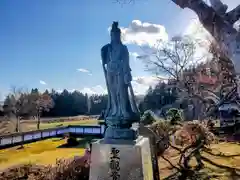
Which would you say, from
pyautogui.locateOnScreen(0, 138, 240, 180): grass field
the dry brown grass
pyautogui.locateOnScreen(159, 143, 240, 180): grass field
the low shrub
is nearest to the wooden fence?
the dry brown grass

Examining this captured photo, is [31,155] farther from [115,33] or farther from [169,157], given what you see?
[115,33]

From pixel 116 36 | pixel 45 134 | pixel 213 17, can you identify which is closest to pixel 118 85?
pixel 116 36

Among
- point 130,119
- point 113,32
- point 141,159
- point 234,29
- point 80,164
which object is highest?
point 113,32

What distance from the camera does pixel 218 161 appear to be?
31.0ft

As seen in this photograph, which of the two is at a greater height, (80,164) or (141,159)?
(141,159)

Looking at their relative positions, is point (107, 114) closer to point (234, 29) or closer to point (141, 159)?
point (141, 159)

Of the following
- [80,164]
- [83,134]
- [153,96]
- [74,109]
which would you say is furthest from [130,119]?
[74,109]

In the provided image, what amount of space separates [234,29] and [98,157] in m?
3.09

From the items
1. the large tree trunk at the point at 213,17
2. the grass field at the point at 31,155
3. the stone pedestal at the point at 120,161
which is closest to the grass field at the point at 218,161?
the stone pedestal at the point at 120,161

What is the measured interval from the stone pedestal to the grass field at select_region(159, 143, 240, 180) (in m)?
4.06

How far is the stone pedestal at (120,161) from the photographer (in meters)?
4.02

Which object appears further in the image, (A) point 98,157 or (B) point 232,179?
(B) point 232,179

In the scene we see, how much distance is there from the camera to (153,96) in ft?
116

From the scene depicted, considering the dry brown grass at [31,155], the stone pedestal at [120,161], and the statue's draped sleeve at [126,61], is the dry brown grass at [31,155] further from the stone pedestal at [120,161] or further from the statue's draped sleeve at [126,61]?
the statue's draped sleeve at [126,61]
